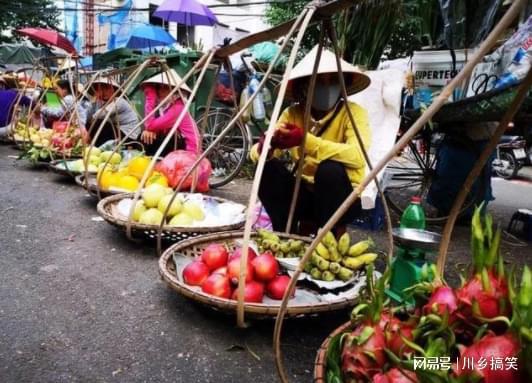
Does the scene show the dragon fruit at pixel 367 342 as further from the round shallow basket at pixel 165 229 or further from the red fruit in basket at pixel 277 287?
the round shallow basket at pixel 165 229

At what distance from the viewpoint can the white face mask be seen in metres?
2.34

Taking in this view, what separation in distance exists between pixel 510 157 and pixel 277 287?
823cm

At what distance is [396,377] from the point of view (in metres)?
0.87

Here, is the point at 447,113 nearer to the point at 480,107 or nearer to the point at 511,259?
the point at 480,107

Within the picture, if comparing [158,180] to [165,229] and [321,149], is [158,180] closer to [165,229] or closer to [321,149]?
[165,229]

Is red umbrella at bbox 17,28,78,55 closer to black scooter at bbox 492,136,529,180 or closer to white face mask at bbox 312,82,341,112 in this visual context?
white face mask at bbox 312,82,341,112

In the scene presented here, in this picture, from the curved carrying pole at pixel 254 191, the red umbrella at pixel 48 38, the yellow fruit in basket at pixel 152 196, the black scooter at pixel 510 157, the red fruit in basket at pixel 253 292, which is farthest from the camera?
the red umbrella at pixel 48 38

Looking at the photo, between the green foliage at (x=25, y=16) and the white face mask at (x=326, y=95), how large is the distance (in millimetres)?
15898

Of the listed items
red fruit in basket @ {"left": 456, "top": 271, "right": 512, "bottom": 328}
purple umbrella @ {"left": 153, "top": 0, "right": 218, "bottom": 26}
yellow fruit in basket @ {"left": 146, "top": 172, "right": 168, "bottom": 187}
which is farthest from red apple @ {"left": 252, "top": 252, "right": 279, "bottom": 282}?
purple umbrella @ {"left": 153, "top": 0, "right": 218, "bottom": 26}

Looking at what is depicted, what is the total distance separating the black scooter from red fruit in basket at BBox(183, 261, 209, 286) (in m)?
7.96

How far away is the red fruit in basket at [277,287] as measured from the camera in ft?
5.69

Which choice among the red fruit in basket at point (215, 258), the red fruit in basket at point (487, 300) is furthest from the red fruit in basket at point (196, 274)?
the red fruit in basket at point (487, 300)

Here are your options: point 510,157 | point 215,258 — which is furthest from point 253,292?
Answer: point 510,157

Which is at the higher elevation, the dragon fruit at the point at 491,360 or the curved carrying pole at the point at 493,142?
the curved carrying pole at the point at 493,142
